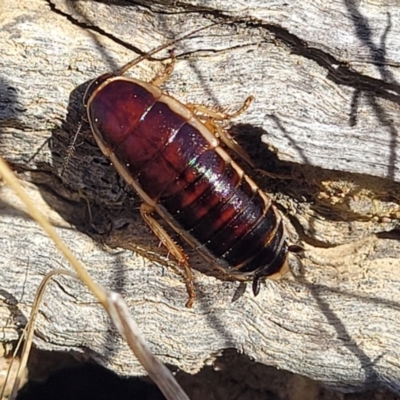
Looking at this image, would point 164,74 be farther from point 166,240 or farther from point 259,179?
point 166,240

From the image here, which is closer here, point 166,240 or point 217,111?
point 217,111

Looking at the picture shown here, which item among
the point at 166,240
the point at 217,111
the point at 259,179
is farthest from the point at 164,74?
the point at 166,240

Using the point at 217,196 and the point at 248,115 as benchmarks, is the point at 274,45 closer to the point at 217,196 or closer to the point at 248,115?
the point at 248,115

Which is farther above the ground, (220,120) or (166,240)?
(220,120)

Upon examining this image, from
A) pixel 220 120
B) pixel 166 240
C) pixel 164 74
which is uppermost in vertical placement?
pixel 164 74

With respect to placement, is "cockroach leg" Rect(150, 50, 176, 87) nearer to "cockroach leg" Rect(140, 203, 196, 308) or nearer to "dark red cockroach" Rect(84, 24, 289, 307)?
"dark red cockroach" Rect(84, 24, 289, 307)

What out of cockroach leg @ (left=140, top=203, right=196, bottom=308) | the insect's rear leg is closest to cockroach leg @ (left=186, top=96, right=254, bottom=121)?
the insect's rear leg
